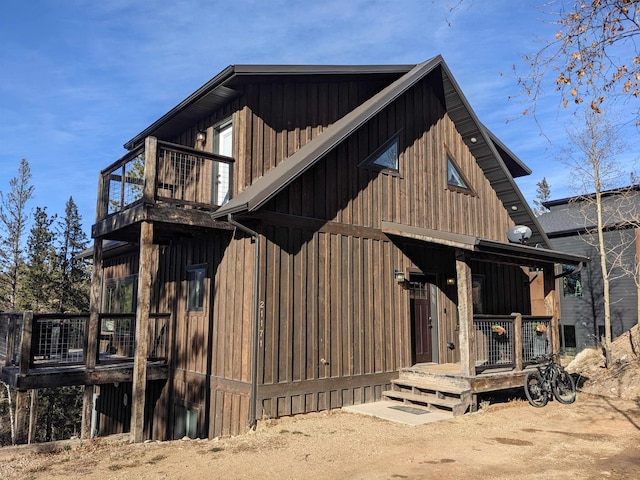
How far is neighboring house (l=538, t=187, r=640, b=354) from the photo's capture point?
63.2ft

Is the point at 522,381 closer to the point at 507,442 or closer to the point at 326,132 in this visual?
the point at 507,442

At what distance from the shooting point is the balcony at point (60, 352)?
862 centimetres

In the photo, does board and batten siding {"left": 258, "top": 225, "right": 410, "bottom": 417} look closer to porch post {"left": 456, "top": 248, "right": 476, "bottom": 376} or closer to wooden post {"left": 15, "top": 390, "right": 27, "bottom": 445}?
porch post {"left": 456, "top": 248, "right": 476, "bottom": 376}

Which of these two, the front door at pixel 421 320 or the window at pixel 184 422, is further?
the front door at pixel 421 320

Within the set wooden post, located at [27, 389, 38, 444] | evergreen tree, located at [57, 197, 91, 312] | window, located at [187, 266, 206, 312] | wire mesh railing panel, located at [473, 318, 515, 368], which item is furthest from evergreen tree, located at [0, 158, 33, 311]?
wire mesh railing panel, located at [473, 318, 515, 368]

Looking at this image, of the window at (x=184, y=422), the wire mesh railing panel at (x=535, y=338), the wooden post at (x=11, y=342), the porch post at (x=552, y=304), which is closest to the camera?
the wooden post at (x=11, y=342)

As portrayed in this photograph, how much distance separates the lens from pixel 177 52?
42.6ft

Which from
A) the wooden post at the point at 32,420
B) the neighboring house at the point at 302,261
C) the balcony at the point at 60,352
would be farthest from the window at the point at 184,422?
the wooden post at the point at 32,420

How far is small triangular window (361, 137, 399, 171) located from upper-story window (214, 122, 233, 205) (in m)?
2.99

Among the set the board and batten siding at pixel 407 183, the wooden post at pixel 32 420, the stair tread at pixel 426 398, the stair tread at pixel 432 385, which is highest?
the board and batten siding at pixel 407 183

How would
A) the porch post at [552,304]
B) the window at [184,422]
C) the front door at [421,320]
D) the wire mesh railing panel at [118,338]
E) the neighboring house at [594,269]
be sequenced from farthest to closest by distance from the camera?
the neighboring house at [594,269] → the wire mesh railing panel at [118,338] → the front door at [421,320] → the porch post at [552,304] → the window at [184,422]

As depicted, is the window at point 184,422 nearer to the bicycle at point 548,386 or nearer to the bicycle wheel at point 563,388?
the bicycle at point 548,386

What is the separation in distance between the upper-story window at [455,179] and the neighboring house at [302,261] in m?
0.05

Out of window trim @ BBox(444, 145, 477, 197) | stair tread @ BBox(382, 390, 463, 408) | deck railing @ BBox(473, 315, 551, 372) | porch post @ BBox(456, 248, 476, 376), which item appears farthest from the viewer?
window trim @ BBox(444, 145, 477, 197)
